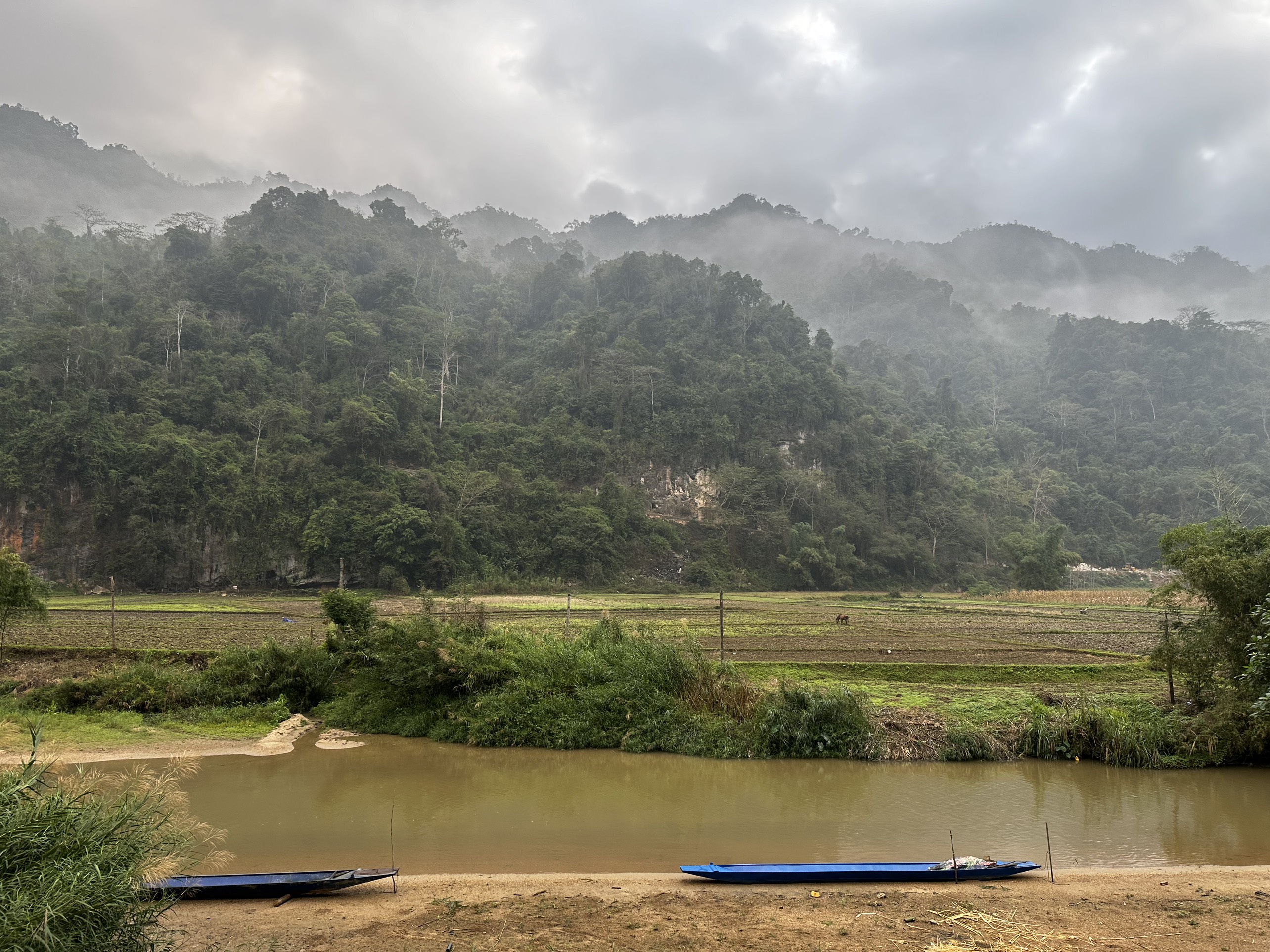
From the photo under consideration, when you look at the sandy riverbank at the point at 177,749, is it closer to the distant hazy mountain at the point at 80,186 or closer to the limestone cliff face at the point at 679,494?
the limestone cliff face at the point at 679,494

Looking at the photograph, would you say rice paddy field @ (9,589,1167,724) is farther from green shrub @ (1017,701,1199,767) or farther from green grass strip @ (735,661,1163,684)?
green shrub @ (1017,701,1199,767)

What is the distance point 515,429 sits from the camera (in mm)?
67062

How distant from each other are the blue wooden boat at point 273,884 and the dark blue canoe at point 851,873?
12.5ft

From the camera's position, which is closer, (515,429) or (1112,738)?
(1112,738)

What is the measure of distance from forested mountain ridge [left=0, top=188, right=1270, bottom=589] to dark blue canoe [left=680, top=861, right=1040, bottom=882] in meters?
43.8

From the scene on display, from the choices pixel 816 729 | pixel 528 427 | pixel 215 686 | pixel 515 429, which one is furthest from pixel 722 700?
pixel 528 427

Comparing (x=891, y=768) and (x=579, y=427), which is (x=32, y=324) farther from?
(x=891, y=768)

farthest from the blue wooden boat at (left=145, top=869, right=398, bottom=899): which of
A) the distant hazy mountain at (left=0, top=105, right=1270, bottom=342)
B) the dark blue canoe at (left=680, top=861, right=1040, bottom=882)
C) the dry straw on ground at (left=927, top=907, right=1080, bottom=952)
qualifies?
the distant hazy mountain at (left=0, top=105, right=1270, bottom=342)

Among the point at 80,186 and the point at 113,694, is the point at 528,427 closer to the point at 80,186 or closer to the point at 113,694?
the point at 113,694

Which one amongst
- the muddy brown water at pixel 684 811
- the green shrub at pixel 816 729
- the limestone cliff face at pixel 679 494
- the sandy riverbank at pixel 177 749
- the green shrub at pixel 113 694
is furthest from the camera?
the limestone cliff face at pixel 679 494

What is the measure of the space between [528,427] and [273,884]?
62.5 meters

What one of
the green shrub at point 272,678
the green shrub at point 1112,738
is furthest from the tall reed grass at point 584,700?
the green shrub at point 1112,738

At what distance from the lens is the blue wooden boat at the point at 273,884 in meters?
7.39

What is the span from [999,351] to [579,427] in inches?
4049
